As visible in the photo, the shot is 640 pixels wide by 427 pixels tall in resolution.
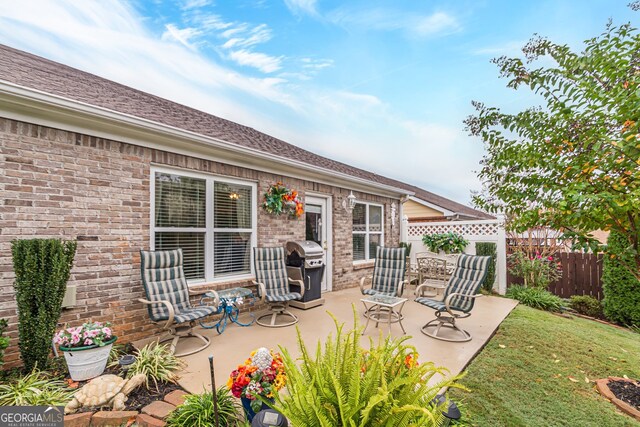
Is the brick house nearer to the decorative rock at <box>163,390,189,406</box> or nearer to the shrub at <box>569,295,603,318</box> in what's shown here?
the decorative rock at <box>163,390,189,406</box>

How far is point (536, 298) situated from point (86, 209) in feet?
28.4

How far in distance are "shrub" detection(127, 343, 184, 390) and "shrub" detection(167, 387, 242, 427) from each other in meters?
0.65

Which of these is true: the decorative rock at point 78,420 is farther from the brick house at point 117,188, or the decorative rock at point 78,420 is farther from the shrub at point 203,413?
the brick house at point 117,188

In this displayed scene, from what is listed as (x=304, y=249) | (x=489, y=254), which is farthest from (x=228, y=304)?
(x=489, y=254)

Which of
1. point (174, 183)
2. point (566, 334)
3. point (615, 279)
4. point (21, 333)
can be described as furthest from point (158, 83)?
point (615, 279)

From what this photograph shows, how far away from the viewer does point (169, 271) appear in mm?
4105

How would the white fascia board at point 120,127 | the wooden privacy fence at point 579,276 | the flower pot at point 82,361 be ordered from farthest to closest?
the wooden privacy fence at point 579,276
the white fascia board at point 120,127
the flower pot at point 82,361

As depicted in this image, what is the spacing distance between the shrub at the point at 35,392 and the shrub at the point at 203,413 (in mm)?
1032

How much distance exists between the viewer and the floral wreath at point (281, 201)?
5.75m

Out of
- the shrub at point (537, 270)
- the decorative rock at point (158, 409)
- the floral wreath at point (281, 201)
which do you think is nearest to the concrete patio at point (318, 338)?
the decorative rock at point (158, 409)

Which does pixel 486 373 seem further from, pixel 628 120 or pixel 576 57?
pixel 576 57

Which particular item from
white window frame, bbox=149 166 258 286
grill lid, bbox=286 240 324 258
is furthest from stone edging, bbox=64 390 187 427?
grill lid, bbox=286 240 324 258

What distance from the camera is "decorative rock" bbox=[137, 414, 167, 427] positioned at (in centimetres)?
226

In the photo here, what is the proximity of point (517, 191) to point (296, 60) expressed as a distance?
7216 mm
